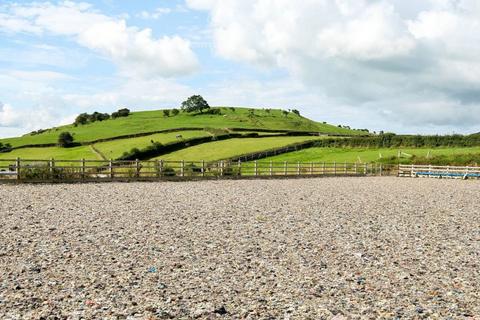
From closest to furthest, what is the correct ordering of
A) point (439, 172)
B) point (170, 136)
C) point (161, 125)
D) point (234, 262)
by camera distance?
point (234, 262)
point (439, 172)
point (170, 136)
point (161, 125)

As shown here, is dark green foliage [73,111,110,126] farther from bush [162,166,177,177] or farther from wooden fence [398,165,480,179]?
bush [162,166,177,177]

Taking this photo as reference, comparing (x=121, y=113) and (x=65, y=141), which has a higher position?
(x=121, y=113)

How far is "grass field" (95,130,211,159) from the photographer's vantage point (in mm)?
94562

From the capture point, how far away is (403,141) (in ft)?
276

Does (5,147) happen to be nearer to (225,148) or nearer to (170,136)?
(170,136)

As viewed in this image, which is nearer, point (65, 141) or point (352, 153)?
point (352, 153)

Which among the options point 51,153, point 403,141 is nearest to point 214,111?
point 51,153

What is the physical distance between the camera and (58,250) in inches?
493

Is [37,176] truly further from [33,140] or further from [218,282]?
[33,140]

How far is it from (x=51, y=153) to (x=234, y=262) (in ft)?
330

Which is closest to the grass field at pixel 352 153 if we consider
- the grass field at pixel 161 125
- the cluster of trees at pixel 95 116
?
the grass field at pixel 161 125

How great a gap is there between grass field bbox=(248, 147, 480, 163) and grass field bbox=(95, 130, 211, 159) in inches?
1071

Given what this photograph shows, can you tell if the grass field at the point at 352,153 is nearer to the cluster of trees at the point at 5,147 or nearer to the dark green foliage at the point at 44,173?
the dark green foliage at the point at 44,173

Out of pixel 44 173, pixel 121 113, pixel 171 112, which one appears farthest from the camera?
pixel 171 112
